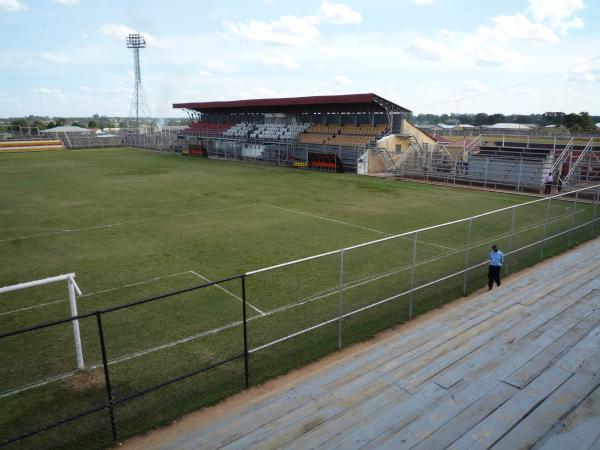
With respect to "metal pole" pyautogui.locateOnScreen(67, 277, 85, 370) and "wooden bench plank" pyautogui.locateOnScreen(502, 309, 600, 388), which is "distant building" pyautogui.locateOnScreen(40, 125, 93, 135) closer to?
"metal pole" pyautogui.locateOnScreen(67, 277, 85, 370)

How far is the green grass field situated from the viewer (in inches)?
278

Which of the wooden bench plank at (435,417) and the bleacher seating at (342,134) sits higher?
the bleacher seating at (342,134)

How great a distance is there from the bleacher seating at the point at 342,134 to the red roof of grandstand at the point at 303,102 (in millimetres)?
2238

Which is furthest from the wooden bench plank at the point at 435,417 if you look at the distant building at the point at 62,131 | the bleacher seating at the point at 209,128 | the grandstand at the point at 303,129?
the distant building at the point at 62,131

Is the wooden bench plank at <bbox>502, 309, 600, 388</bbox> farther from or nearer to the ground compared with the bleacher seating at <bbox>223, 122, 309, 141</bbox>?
nearer to the ground

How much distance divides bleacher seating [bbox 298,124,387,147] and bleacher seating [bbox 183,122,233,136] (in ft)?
54.2

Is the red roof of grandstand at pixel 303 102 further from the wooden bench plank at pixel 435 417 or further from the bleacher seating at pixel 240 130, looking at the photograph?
the wooden bench plank at pixel 435 417

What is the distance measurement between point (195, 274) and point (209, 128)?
175 ft

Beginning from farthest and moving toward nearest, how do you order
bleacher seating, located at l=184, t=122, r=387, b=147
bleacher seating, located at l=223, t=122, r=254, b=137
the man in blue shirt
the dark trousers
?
bleacher seating, located at l=223, t=122, r=254, b=137, bleacher seating, located at l=184, t=122, r=387, b=147, the dark trousers, the man in blue shirt

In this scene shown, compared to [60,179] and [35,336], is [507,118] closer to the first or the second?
[60,179]

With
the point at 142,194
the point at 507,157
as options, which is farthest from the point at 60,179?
the point at 507,157

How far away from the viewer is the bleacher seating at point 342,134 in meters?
39.3

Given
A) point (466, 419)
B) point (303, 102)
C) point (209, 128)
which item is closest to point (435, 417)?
point (466, 419)

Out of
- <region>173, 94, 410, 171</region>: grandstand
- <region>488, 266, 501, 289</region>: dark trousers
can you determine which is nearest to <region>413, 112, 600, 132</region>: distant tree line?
<region>173, 94, 410, 171</region>: grandstand
